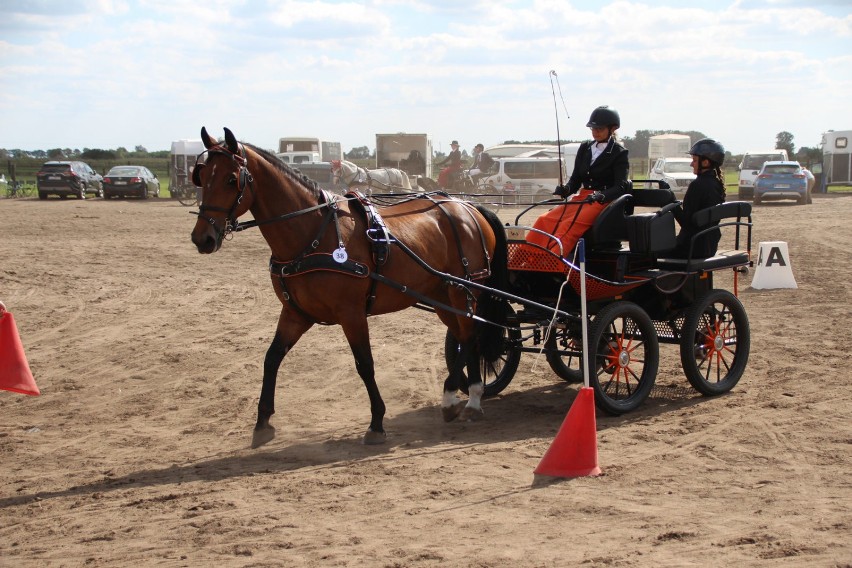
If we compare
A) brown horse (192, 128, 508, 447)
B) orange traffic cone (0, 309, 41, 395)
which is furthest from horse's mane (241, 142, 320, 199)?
orange traffic cone (0, 309, 41, 395)

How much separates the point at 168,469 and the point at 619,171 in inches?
165

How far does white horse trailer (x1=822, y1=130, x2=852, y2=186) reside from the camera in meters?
41.7

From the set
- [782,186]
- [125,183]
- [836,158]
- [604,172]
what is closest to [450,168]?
[782,186]

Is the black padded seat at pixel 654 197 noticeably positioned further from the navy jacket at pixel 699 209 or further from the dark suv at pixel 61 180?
the dark suv at pixel 61 180

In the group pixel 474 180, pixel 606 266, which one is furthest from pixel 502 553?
pixel 474 180

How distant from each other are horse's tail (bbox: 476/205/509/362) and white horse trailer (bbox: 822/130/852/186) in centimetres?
3738

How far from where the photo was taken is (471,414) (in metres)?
7.81

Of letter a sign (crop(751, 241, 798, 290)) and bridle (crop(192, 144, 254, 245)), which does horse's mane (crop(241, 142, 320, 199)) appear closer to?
bridle (crop(192, 144, 254, 245))

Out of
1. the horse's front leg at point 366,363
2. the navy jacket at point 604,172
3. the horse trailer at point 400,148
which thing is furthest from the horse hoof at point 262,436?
the horse trailer at point 400,148

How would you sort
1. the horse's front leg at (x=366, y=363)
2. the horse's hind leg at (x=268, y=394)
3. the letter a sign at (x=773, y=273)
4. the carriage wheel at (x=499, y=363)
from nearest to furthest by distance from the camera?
the horse's front leg at (x=366, y=363) → the horse's hind leg at (x=268, y=394) → the carriage wheel at (x=499, y=363) → the letter a sign at (x=773, y=273)

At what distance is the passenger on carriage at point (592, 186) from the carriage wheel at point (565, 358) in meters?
0.79

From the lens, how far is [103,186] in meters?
36.8

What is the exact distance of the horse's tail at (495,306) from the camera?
8.00m

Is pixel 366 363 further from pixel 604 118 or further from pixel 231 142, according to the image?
pixel 604 118
